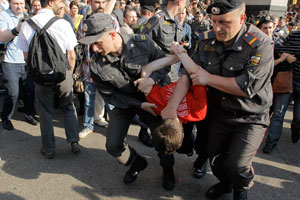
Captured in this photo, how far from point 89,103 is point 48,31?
145 cm

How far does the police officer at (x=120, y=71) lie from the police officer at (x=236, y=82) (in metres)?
0.56

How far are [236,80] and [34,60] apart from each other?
7.64 feet

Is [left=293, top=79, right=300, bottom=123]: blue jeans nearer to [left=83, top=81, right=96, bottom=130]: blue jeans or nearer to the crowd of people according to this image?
the crowd of people

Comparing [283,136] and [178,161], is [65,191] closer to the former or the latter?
[178,161]

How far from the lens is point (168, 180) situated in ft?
9.67

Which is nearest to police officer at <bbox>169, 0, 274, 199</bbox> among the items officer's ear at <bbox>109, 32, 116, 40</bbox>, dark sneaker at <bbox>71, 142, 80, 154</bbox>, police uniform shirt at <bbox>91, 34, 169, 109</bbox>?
police uniform shirt at <bbox>91, 34, 169, 109</bbox>

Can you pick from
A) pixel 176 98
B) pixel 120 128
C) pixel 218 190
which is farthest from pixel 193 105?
pixel 218 190

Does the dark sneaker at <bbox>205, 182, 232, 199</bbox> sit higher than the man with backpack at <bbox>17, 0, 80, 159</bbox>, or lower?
lower

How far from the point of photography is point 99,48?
254cm

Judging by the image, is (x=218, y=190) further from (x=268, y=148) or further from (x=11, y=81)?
(x=11, y=81)

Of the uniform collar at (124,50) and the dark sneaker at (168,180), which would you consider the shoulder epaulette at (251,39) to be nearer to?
the uniform collar at (124,50)

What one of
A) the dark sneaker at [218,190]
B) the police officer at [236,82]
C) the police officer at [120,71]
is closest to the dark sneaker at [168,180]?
the police officer at [120,71]

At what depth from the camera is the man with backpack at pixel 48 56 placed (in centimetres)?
304

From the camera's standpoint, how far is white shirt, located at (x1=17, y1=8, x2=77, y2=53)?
120 inches
